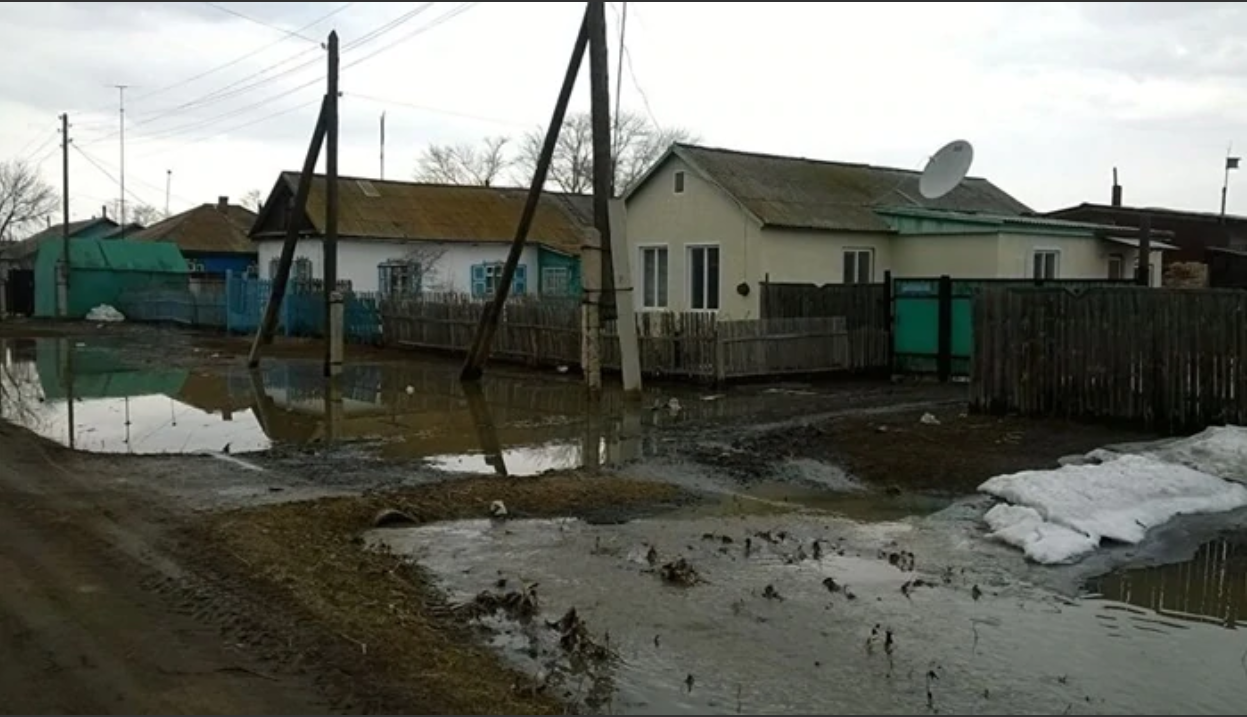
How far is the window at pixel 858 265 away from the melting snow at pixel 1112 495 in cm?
1448

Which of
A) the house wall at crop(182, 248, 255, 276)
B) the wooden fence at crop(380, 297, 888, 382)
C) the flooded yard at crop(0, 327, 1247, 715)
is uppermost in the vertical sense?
the house wall at crop(182, 248, 255, 276)

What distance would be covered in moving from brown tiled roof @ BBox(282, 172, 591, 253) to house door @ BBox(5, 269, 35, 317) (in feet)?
67.3

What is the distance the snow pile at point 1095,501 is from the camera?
8.01m

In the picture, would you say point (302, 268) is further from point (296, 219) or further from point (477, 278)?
point (296, 219)

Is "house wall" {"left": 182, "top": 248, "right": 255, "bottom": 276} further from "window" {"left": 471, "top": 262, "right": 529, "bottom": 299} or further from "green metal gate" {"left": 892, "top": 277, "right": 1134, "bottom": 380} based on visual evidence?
"green metal gate" {"left": 892, "top": 277, "right": 1134, "bottom": 380}

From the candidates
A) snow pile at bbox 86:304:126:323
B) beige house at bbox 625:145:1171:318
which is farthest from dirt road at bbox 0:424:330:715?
snow pile at bbox 86:304:126:323

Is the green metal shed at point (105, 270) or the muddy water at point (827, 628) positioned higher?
the green metal shed at point (105, 270)

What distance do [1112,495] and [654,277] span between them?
59.0 ft

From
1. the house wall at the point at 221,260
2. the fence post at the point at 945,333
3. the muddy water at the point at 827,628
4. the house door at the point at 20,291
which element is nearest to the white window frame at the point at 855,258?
the fence post at the point at 945,333

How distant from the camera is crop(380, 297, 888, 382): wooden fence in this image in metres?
19.4

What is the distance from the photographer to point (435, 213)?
41250mm

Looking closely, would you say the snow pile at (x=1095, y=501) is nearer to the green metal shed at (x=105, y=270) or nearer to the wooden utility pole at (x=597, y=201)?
the wooden utility pole at (x=597, y=201)

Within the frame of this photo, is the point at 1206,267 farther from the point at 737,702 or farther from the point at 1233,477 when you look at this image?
the point at 737,702

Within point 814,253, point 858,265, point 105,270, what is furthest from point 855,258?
point 105,270
